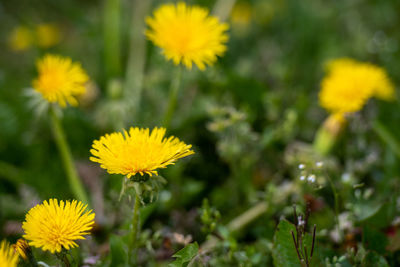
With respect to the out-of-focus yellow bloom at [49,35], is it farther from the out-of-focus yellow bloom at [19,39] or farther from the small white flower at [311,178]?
the small white flower at [311,178]

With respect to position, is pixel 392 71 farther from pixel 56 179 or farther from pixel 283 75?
pixel 56 179

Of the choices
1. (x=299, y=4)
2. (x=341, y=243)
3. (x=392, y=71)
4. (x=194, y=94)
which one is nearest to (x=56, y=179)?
(x=194, y=94)

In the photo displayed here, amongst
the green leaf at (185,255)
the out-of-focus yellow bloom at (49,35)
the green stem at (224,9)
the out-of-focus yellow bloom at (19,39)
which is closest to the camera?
the green leaf at (185,255)

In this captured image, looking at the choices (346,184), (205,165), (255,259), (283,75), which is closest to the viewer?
(255,259)

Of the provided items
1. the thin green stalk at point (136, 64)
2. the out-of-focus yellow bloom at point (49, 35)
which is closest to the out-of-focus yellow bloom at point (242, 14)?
the thin green stalk at point (136, 64)

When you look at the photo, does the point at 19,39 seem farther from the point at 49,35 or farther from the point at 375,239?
the point at 375,239
